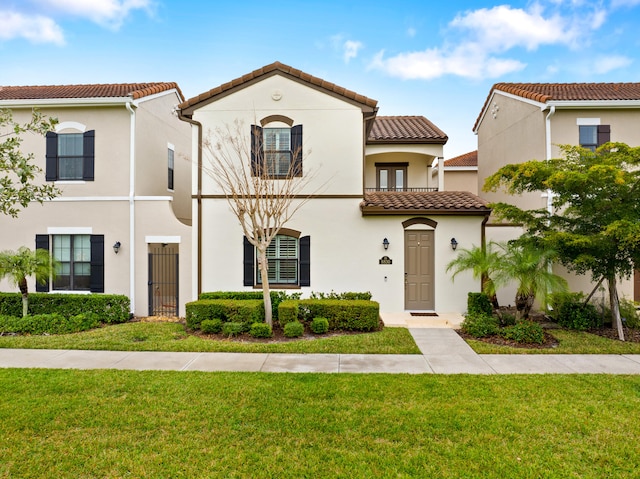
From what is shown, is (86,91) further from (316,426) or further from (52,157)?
(316,426)

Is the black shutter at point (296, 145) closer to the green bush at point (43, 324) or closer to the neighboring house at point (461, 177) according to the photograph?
the green bush at point (43, 324)

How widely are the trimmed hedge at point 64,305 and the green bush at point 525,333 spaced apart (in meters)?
10.7

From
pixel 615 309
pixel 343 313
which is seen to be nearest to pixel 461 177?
pixel 615 309

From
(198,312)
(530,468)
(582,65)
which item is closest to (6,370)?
(198,312)

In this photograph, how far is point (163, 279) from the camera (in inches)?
481

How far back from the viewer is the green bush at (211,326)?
928 centimetres

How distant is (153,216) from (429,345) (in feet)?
29.8

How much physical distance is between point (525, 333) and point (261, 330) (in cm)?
627

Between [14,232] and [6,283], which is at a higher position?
[14,232]

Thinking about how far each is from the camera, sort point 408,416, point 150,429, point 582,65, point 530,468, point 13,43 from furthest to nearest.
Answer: point 582,65 < point 13,43 < point 408,416 < point 150,429 < point 530,468

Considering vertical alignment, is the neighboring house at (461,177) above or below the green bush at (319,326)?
above

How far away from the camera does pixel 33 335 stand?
9242 mm

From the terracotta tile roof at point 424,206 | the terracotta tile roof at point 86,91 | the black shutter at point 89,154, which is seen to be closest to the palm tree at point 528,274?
the terracotta tile roof at point 424,206

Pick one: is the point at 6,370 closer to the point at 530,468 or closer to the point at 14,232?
the point at 14,232
